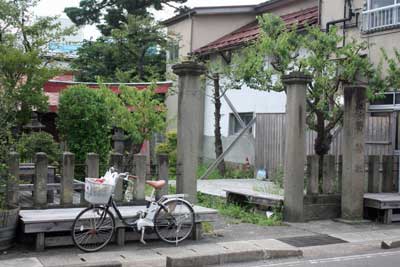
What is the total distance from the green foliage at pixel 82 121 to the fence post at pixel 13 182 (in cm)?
437

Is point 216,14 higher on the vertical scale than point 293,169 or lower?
higher

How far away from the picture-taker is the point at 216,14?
2672cm

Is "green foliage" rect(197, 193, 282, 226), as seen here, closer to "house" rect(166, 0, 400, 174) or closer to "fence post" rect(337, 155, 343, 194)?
"fence post" rect(337, 155, 343, 194)

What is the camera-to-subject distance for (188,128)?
34.9ft

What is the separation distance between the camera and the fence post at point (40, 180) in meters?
9.26

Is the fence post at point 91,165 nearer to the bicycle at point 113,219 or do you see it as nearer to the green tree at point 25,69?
the bicycle at point 113,219

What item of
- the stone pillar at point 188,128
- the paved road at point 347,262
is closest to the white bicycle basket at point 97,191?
A: the paved road at point 347,262

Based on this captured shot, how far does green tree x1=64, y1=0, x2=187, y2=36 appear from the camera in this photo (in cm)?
3294

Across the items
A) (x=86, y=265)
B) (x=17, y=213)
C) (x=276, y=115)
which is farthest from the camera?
(x=276, y=115)

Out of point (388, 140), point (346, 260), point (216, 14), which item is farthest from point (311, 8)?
point (346, 260)

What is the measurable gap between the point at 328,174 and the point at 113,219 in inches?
213

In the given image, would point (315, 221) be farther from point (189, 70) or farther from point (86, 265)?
point (86, 265)

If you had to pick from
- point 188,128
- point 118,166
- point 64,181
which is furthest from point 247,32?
point 64,181

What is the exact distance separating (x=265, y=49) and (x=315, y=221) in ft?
13.9
